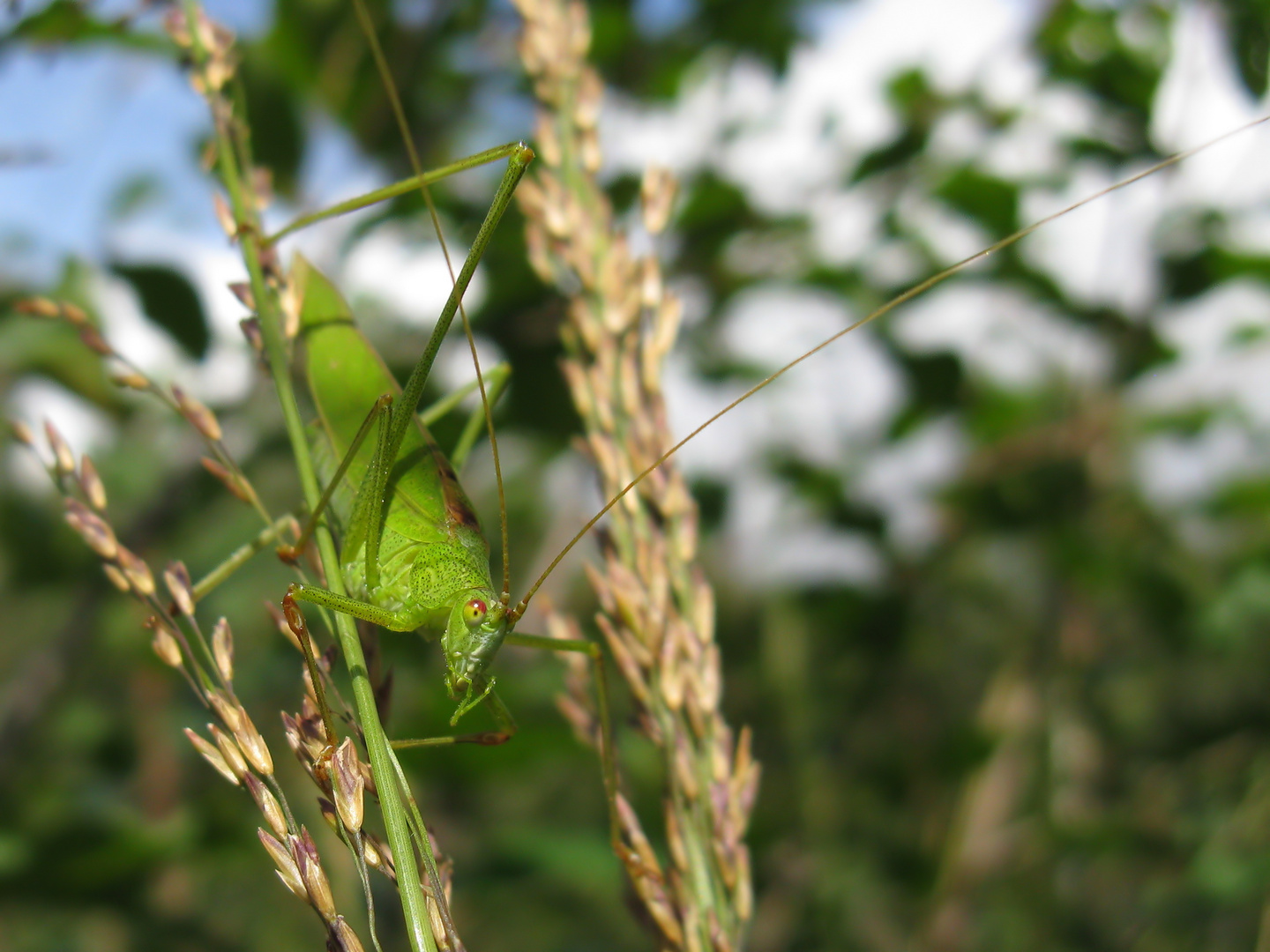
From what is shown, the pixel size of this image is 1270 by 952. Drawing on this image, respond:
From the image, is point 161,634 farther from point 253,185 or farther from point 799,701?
point 799,701

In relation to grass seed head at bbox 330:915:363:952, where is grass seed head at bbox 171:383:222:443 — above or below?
above

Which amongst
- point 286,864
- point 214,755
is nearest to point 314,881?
point 286,864

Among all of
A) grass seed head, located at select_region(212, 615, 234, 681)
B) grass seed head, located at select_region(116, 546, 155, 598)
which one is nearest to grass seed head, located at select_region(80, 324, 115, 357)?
grass seed head, located at select_region(116, 546, 155, 598)

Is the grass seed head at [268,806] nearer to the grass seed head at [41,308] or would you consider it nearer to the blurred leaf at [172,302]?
the grass seed head at [41,308]

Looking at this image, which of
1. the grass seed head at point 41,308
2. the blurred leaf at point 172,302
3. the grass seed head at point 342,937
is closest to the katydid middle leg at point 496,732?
the grass seed head at point 342,937

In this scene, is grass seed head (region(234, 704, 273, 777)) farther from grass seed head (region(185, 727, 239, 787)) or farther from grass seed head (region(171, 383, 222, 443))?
grass seed head (region(171, 383, 222, 443))

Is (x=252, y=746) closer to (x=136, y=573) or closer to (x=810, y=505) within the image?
(x=136, y=573)
